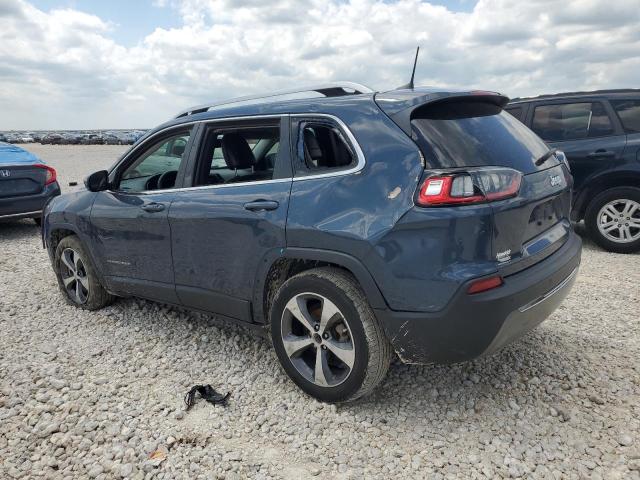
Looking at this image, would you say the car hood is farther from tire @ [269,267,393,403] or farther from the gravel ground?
tire @ [269,267,393,403]

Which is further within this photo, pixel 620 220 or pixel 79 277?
pixel 620 220

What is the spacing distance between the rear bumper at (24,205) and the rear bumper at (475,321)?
6.99 m

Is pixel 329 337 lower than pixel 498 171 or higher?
lower

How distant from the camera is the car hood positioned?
25.8 feet

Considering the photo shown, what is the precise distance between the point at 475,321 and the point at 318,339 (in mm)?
897

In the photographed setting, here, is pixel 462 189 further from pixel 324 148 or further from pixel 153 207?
pixel 153 207

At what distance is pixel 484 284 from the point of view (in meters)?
2.47

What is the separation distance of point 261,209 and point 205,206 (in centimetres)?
51

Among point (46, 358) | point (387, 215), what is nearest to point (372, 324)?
point (387, 215)

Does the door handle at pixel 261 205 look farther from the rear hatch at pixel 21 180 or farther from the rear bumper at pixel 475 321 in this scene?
the rear hatch at pixel 21 180

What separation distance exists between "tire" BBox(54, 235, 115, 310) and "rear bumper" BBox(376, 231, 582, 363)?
2.90 m

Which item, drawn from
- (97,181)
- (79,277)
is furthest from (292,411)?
(79,277)

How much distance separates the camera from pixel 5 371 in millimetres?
3582

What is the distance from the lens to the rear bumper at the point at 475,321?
8.15 feet
